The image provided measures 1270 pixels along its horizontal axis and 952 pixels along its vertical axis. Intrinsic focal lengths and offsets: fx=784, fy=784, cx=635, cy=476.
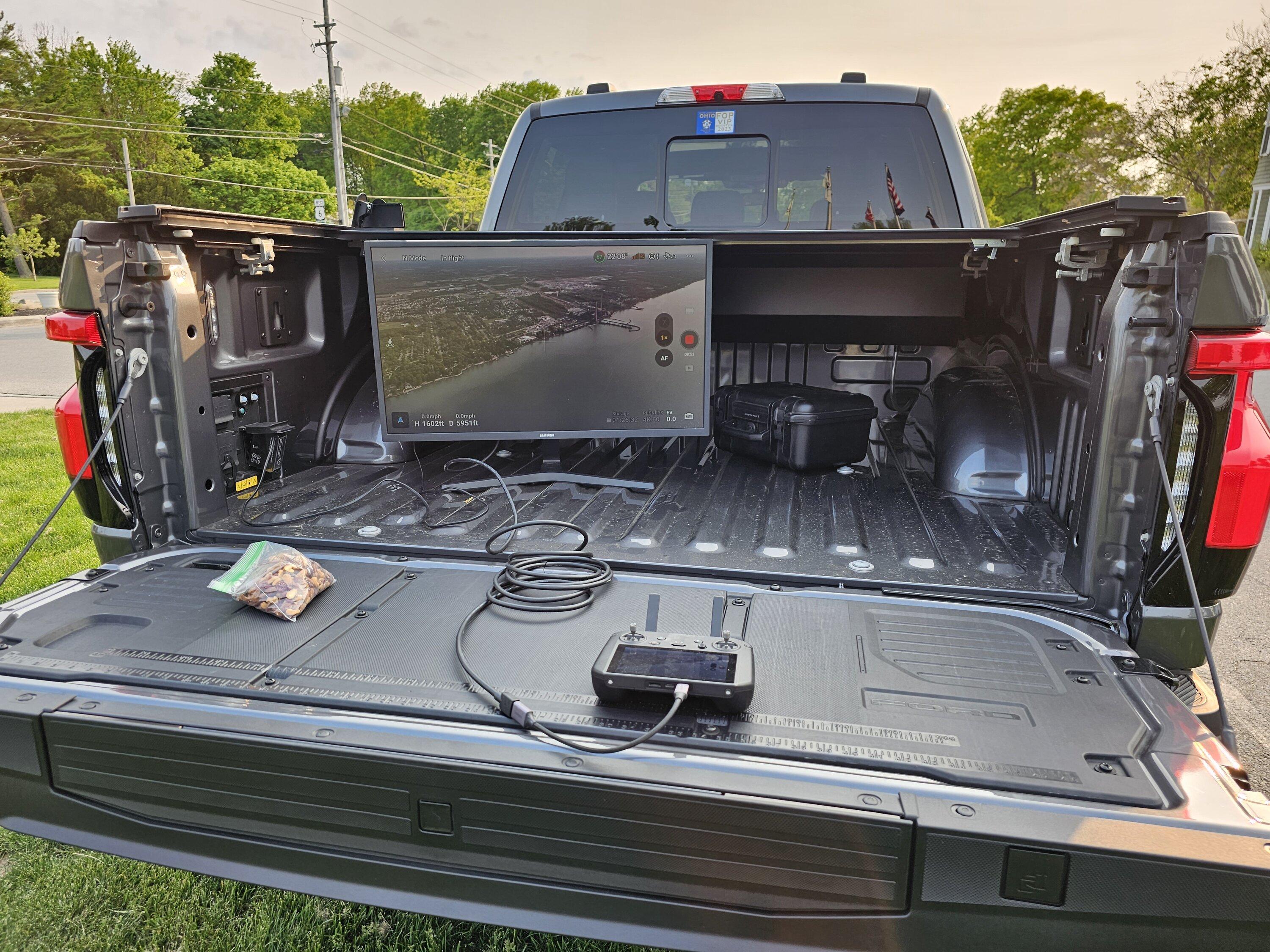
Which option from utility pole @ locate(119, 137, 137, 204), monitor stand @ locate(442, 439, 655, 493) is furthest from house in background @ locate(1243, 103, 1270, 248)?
utility pole @ locate(119, 137, 137, 204)

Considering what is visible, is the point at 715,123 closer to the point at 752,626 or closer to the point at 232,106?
the point at 752,626

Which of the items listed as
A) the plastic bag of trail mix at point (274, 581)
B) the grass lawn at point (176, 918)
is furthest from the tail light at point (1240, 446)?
the plastic bag of trail mix at point (274, 581)

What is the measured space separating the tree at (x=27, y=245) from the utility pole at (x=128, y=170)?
19.5 feet

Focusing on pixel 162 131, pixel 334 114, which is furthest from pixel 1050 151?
pixel 162 131

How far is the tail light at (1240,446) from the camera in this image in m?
1.67

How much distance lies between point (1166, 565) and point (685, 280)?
1.74 meters

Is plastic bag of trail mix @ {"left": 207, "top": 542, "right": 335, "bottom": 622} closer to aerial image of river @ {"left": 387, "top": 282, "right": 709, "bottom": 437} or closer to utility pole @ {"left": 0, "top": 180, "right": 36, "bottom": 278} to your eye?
aerial image of river @ {"left": 387, "top": 282, "right": 709, "bottom": 437}

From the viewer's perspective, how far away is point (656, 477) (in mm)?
3262

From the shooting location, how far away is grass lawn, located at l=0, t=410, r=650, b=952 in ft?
6.82

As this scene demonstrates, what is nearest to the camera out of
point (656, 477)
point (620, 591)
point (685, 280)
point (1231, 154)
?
point (620, 591)

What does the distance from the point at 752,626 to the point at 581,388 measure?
137 cm

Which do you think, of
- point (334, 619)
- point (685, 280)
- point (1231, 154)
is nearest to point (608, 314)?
point (685, 280)

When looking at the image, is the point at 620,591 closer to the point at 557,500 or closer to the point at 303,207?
the point at 557,500

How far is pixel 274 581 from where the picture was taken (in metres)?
1.97
